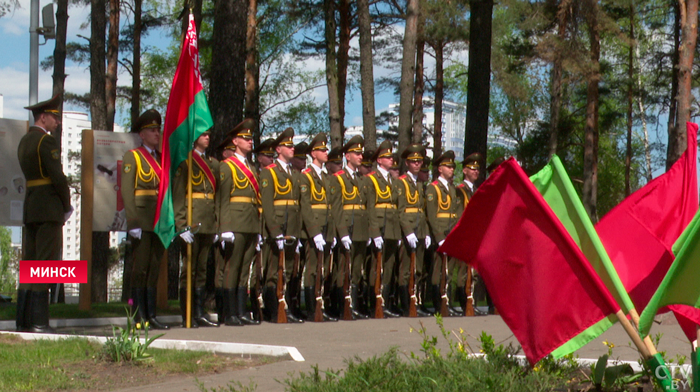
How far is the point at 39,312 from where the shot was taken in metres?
8.71

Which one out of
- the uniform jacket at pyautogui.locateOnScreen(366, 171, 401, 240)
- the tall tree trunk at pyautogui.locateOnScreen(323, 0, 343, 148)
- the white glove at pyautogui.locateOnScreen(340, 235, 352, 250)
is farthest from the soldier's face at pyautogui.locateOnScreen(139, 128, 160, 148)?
the tall tree trunk at pyautogui.locateOnScreen(323, 0, 343, 148)

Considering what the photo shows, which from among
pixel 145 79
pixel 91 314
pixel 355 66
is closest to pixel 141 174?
pixel 91 314

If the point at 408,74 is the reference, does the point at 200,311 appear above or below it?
below

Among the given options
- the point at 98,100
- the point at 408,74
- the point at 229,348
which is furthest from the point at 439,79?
the point at 229,348

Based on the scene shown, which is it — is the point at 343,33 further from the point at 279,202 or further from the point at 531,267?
the point at 531,267

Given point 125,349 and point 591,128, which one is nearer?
point 125,349

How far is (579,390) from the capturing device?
5008mm

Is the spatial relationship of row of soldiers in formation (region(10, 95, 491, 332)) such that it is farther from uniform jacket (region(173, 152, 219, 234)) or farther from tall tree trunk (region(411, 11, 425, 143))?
tall tree trunk (region(411, 11, 425, 143))

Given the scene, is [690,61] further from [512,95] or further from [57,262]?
[57,262]

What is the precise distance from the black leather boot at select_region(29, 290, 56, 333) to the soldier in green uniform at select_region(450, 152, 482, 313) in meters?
A: 5.71

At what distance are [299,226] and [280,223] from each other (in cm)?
29

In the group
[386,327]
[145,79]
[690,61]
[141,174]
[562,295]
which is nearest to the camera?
[562,295]

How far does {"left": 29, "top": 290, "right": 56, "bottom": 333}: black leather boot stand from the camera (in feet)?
28.4

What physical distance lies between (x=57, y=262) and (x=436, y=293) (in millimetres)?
5648
